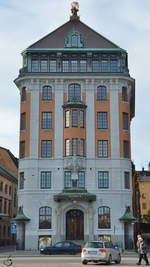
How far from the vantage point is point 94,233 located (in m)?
48.4

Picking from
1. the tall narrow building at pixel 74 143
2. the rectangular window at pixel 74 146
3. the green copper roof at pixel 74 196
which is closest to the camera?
the green copper roof at pixel 74 196

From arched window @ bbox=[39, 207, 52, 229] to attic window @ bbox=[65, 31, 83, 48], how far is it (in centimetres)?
2072

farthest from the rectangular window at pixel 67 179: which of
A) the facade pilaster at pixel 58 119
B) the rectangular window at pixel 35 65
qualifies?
the rectangular window at pixel 35 65

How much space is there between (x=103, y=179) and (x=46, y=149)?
7622mm

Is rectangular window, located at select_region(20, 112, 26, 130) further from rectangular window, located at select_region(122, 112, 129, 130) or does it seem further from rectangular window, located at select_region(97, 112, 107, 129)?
rectangular window, located at select_region(122, 112, 129, 130)

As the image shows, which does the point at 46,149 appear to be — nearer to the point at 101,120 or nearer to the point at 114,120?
the point at 101,120

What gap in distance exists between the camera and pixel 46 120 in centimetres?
5175

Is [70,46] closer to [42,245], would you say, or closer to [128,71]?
[128,71]

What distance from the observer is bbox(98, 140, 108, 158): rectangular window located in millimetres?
50769

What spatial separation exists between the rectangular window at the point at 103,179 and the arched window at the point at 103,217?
2.53 metres

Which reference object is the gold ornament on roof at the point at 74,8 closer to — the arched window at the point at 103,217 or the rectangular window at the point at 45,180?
the rectangular window at the point at 45,180

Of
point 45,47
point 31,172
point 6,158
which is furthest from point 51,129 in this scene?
point 6,158

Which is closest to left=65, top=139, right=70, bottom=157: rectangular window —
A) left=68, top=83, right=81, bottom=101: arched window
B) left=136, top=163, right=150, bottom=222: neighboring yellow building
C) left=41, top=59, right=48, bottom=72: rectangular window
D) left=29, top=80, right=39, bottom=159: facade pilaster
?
left=29, top=80, right=39, bottom=159: facade pilaster

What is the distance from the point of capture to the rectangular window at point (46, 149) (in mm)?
50750
